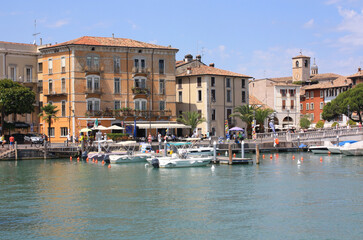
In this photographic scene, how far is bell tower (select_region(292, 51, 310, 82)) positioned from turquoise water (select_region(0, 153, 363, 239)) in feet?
341

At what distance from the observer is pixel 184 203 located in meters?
35.0

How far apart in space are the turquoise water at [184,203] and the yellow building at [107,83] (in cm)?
2553

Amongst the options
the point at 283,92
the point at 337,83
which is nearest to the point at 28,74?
the point at 283,92

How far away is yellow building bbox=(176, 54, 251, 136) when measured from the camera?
88.3m

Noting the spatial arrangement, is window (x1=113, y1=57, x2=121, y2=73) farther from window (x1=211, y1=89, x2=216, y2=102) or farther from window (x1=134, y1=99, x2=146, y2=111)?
window (x1=211, y1=89, x2=216, y2=102)

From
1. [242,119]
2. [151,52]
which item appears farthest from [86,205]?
[242,119]

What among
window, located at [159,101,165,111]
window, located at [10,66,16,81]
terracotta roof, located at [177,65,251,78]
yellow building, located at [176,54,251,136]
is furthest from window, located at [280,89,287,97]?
window, located at [10,66,16,81]

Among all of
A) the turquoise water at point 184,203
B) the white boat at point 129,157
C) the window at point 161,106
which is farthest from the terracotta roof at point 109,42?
the turquoise water at point 184,203

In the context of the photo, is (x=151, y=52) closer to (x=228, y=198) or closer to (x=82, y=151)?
(x=82, y=151)

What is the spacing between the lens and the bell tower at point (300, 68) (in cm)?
15562

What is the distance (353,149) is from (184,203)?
4013 centimetres

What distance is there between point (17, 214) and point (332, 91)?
10129 centimetres

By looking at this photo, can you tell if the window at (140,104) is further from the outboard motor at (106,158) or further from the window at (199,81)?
the outboard motor at (106,158)

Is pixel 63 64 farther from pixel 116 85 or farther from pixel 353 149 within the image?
pixel 353 149
